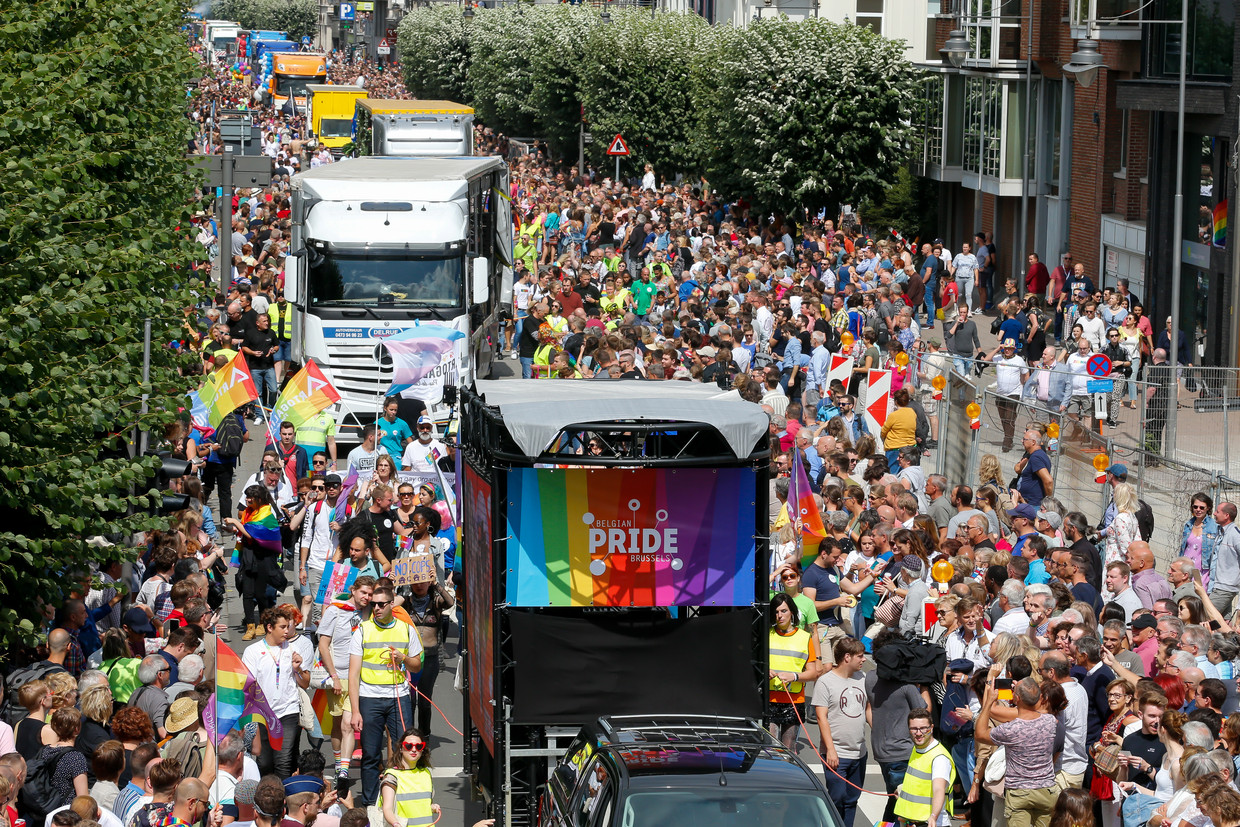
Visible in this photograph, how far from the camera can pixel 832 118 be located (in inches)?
1496

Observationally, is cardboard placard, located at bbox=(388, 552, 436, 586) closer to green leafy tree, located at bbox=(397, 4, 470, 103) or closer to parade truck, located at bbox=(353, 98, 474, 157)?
parade truck, located at bbox=(353, 98, 474, 157)

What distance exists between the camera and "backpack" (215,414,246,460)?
17.9 meters

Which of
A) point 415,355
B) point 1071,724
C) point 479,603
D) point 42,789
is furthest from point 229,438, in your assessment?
point 1071,724

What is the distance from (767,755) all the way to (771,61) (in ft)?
105

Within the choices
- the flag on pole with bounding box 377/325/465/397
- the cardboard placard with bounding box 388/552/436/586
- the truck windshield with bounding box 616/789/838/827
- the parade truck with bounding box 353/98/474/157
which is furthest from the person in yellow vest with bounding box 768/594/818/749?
the parade truck with bounding box 353/98/474/157

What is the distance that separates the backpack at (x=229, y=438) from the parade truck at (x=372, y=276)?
3836 mm

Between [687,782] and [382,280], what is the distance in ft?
49.1

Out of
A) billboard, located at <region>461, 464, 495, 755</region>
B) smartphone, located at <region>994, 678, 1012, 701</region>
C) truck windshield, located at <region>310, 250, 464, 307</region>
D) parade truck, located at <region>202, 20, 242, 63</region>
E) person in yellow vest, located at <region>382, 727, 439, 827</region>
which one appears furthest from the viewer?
parade truck, located at <region>202, 20, 242, 63</region>

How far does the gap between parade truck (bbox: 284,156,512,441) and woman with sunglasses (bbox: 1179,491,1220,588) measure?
10.4 metres

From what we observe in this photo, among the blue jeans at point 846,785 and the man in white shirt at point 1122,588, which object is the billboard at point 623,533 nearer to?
the blue jeans at point 846,785

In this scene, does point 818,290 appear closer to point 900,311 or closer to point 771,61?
point 900,311

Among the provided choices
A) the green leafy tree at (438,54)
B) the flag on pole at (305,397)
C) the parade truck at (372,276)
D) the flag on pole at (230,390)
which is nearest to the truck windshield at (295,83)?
the green leafy tree at (438,54)

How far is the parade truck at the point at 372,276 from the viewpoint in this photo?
22.3 meters

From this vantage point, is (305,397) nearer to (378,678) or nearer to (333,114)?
(378,678)
